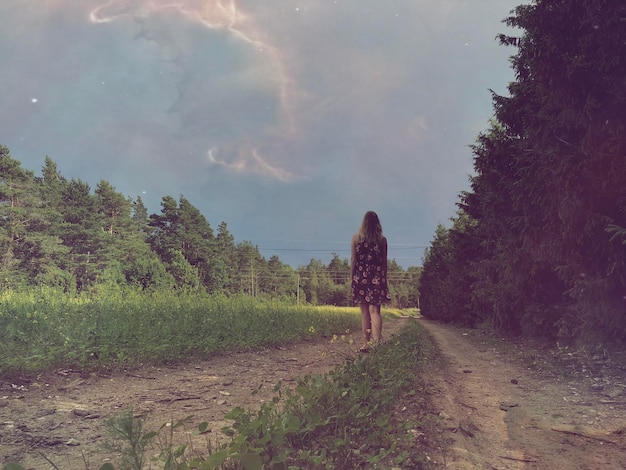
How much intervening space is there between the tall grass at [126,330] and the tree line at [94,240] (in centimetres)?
258

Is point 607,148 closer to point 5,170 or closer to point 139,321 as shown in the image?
point 139,321

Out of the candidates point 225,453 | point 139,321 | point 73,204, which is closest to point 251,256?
point 73,204

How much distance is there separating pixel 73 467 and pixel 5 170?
3889 cm

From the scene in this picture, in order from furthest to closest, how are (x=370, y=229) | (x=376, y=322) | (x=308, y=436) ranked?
(x=370, y=229) → (x=376, y=322) → (x=308, y=436)

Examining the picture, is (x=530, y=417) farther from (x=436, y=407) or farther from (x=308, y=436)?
(x=308, y=436)

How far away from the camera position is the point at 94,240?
39.5 metres

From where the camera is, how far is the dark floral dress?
6949 millimetres

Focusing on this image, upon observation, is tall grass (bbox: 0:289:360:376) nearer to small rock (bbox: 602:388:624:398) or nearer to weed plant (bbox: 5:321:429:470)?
weed plant (bbox: 5:321:429:470)

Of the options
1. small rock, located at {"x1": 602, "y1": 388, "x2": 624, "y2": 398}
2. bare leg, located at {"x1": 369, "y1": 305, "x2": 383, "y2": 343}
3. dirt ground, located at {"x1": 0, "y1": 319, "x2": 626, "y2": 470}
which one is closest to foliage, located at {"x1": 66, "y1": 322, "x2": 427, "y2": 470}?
dirt ground, located at {"x1": 0, "y1": 319, "x2": 626, "y2": 470}

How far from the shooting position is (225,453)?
1.61 meters

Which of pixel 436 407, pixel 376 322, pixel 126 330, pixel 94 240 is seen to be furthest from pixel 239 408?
pixel 94 240

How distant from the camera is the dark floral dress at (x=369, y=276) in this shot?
6949 mm

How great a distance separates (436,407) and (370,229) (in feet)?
14.2

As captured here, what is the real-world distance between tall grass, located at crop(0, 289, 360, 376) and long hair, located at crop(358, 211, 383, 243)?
9.72 ft
